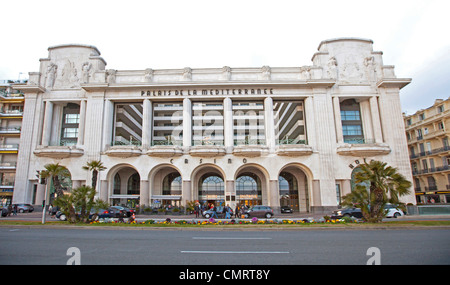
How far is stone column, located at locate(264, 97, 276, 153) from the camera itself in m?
37.9

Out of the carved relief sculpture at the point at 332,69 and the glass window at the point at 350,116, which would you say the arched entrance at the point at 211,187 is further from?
the carved relief sculpture at the point at 332,69

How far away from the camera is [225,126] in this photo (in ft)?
128

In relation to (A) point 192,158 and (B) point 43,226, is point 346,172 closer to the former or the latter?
(A) point 192,158

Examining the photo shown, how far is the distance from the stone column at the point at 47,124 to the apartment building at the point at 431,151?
62.1 meters

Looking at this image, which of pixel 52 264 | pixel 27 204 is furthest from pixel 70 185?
pixel 52 264

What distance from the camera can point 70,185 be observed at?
132 feet

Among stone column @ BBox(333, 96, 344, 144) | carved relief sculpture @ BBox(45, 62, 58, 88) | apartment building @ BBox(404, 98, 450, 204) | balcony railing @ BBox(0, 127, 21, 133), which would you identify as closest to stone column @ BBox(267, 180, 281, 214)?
stone column @ BBox(333, 96, 344, 144)

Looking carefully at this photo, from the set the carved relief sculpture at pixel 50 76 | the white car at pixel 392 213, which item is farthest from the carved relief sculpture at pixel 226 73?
the carved relief sculpture at pixel 50 76

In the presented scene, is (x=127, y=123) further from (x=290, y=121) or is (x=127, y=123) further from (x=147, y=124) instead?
(x=290, y=121)

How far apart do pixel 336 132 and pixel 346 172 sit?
5.88 m

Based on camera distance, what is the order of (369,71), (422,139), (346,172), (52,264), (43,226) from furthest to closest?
(422,139) < (369,71) < (346,172) < (43,226) < (52,264)

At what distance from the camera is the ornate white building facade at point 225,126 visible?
36.9 m

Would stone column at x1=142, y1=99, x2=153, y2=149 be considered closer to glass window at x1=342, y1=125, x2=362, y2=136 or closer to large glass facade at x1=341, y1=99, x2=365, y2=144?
large glass facade at x1=341, y1=99, x2=365, y2=144

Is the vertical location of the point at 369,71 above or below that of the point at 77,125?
above
